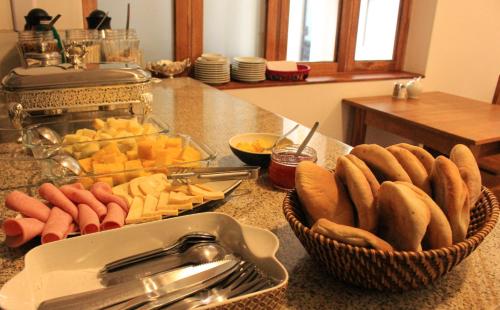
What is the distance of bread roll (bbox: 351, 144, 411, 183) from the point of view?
1.95ft

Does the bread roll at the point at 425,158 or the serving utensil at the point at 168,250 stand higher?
the bread roll at the point at 425,158

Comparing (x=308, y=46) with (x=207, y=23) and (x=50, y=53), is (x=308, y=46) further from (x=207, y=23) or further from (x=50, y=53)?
(x=50, y=53)

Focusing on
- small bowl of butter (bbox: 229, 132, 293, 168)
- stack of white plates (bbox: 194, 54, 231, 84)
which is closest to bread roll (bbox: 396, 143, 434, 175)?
small bowl of butter (bbox: 229, 132, 293, 168)

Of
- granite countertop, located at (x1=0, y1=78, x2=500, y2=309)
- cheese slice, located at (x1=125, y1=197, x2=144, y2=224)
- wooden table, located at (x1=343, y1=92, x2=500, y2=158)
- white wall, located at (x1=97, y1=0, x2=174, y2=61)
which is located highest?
white wall, located at (x1=97, y1=0, x2=174, y2=61)

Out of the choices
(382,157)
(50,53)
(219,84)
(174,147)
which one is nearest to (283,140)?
(174,147)

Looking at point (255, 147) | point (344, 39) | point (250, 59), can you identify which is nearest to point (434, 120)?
point (344, 39)

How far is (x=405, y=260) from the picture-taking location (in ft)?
1.62

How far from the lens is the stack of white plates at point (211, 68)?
7.48ft

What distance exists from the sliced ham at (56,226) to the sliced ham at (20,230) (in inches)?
0.5

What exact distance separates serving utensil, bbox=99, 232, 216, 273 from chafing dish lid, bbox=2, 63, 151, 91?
0.71m

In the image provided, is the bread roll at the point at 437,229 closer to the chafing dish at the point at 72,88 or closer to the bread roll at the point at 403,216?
the bread roll at the point at 403,216

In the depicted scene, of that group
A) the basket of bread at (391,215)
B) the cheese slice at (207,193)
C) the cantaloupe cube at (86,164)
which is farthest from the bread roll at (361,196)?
the cantaloupe cube at (86,164)

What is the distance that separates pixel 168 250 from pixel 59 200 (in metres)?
0.22

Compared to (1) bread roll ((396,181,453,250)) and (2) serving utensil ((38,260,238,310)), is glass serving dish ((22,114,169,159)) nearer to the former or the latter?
(2) serving utensil ((38,260,238,310))
